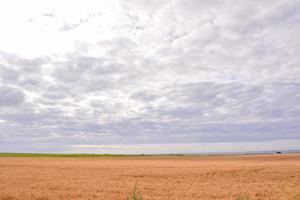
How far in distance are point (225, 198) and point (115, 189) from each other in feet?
26.9

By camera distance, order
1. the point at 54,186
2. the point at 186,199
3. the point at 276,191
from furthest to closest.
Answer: the point at 54,186, the point at 276,191, the point at 186,199

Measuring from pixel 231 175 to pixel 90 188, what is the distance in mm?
17346

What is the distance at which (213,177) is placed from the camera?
3522 centimetres

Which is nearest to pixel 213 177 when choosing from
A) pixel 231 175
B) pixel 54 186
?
pixel 231 175

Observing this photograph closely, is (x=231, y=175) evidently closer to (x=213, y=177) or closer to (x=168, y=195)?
(x=213, y=177)

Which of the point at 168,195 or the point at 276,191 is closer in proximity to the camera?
the point at 168,195

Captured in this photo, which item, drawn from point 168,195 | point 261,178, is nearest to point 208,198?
point 168,195

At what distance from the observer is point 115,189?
2484cm

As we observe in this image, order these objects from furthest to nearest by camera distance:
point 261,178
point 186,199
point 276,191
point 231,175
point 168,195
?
point 231,175 → point 261,178 → point 276,191 → point 168,195 → point 186,199

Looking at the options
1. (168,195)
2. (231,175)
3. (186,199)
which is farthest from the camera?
(231,175)

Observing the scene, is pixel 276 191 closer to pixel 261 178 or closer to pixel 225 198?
pixel 225 198

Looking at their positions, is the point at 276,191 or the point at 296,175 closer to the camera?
the point at 276,191

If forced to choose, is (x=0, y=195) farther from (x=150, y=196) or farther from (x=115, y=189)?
(x=150, y=196)

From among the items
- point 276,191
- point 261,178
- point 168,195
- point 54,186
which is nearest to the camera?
point 168,195
